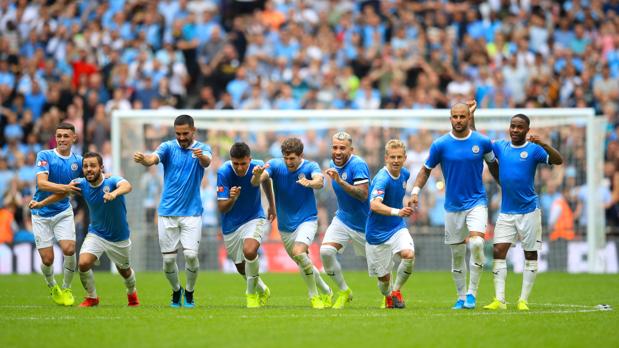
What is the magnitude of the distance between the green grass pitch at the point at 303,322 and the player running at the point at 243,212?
565mm

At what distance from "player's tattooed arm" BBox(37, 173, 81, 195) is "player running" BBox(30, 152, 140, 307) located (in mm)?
126

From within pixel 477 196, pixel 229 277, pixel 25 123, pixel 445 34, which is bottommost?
pixel 229 277

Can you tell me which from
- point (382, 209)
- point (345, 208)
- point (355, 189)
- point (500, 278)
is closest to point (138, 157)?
point (355, 189)

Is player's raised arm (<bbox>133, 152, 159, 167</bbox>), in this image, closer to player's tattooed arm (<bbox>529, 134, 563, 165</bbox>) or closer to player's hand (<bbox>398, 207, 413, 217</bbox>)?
player's hand (<bbox>398, 207, 413, 217</bbox>)

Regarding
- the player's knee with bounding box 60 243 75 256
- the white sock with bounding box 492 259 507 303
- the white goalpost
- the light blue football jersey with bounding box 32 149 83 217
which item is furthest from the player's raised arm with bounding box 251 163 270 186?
the white goalpost

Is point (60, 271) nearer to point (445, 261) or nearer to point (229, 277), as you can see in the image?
point (229, 277)

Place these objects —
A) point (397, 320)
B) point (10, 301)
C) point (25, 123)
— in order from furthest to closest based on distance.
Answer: point (25, 123), point (10, 301), point (397, 320)

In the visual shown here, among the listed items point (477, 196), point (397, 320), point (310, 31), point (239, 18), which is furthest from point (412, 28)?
point (397, 320)

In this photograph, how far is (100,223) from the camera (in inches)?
618

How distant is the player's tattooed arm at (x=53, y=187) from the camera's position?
15.5 m

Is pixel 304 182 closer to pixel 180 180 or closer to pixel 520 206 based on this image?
pixel 180 180

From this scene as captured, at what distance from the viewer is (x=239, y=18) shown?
31.2 m

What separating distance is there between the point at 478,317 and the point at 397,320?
1.04 meters

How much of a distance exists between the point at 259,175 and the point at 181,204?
1358 mm
